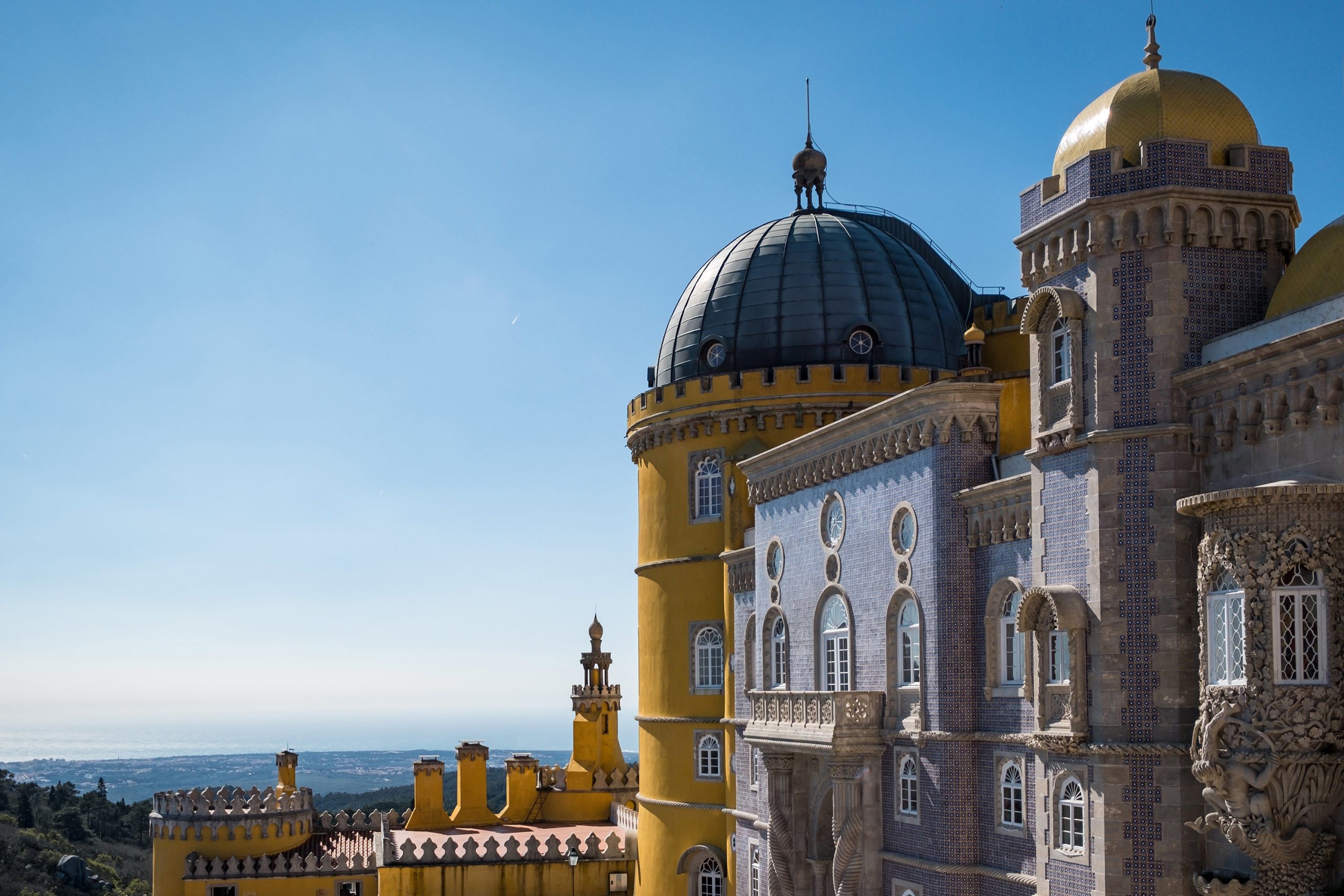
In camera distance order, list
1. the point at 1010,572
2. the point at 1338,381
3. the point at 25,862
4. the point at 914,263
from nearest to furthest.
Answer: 1. the point at 1338,381
2. the point at 1010,572
3. the point at 914,263
4. the point at 25,862

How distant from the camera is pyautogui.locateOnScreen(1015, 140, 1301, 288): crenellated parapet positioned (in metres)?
22.3

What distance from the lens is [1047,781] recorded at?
23.4 meters

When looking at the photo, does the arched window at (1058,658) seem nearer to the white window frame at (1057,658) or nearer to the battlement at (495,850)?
the white window frame at (1057,658)

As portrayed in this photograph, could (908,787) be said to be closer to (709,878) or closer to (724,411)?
(709,878)

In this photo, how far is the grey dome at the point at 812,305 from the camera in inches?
1604

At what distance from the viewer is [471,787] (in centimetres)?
5241

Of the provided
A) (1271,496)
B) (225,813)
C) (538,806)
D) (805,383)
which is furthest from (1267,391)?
(225,813)

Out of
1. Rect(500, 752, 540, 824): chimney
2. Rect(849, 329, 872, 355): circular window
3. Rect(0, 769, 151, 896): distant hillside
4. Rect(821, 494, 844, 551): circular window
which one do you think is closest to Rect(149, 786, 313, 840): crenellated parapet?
Rect(500, 752, 540, 824): chimney

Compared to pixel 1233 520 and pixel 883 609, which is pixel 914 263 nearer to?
pixel 883 609

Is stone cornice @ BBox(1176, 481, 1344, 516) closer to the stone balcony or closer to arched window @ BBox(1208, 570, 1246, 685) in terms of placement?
arched window @ BBox(1208, 570, 1246, 685)

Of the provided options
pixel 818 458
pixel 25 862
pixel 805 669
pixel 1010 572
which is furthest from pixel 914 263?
pixel 25 862

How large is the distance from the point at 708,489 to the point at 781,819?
10929 millimetres

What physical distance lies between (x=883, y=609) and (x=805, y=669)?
13.6 feet

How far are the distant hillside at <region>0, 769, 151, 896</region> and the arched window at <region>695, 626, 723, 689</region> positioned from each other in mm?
44471
